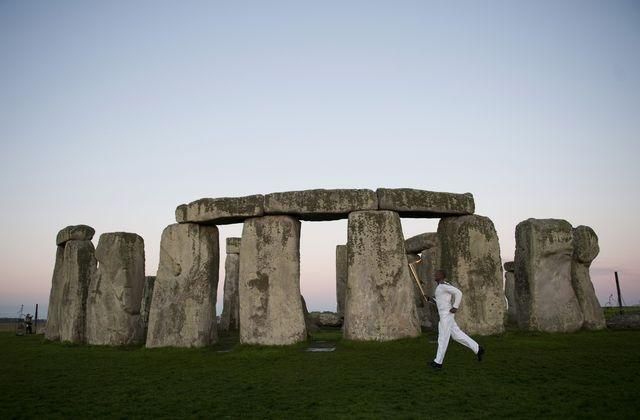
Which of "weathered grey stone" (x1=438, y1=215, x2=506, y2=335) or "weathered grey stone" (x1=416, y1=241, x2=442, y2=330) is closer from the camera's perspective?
"weathered grey stone" (x1=438, y1=215, x2=506, y2=335)

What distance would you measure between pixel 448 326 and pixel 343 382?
1.86 m

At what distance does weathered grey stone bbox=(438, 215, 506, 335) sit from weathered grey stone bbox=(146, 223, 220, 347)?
5.38 m

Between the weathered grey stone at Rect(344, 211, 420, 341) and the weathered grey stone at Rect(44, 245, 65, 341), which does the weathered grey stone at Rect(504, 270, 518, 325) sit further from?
the weathered grey stone at Rect(44, 245, 65, 341)

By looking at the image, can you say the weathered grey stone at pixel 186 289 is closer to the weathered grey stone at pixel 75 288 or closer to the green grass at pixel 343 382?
the green grass at pixel 343 382

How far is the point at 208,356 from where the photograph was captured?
9.65m

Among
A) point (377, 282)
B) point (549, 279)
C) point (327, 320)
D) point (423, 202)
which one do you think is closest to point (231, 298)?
point (327, 320)

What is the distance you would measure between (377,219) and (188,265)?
4357 millimetres

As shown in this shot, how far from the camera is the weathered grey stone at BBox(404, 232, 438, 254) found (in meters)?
15.8

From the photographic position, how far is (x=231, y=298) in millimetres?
17922

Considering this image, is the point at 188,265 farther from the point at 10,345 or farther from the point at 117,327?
the point at 10,345

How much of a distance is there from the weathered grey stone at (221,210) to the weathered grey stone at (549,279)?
6290 millimetres

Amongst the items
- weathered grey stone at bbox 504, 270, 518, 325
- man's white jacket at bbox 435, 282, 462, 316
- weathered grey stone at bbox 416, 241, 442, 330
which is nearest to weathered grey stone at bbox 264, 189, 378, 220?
man's white jacket at bbox 435, 282, 462, 316

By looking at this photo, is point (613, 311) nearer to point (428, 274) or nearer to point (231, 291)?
point (428, 274)

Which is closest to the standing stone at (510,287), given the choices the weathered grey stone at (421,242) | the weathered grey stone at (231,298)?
the weathered grey stone at (421,242)
